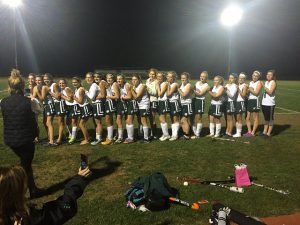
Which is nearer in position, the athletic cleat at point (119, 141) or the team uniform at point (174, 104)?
the athletic cleat at point (119, 141)

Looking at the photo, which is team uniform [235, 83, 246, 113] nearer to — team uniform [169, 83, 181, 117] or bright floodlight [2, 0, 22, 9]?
team uniform [169, 83, 181, 117]

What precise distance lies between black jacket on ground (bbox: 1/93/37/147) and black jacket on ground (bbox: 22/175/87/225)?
9.11 ft

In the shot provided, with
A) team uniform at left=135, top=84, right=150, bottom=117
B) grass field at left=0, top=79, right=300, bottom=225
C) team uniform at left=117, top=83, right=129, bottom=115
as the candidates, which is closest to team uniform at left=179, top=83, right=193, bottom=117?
grass field at left=0, top=79, right=300, bottom=225

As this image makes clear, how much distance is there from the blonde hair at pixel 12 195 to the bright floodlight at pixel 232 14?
36.5 m

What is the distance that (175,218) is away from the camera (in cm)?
472

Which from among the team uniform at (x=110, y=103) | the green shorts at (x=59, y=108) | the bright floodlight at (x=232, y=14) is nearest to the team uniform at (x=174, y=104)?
the team uniform at (x=110, y=103)

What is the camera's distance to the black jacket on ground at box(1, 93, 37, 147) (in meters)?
5.07

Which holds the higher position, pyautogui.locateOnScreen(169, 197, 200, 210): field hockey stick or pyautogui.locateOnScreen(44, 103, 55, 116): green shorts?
pyautogui.locateOnScreen(44, 103, 55, 116): green shorts

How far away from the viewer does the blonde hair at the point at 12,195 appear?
2129 mm

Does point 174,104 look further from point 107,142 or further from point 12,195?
point 12,195

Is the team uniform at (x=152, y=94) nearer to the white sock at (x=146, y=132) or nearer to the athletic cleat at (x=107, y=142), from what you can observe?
the white sock at (x=146, y=132)

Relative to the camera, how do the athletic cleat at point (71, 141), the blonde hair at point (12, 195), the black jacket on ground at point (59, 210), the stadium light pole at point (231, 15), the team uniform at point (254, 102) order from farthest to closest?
the stadium light pole at point (231, 15) → the team uniform at point (254, 102) → the athletic cleat at point (71, 141) → the black jacket on ground at point (59, 210) → the blonde hair at point (12, 195)

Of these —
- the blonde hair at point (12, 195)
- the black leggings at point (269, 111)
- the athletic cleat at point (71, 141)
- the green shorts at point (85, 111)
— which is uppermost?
the blonde hair at point (12, 195)

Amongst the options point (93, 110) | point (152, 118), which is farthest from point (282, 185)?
point (93, 110)
